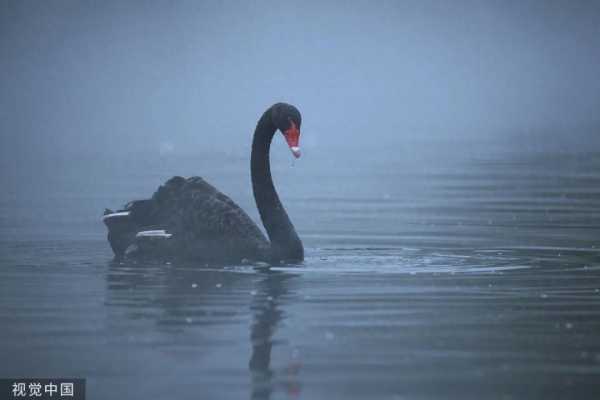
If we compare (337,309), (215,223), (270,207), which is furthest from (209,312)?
(270,207)

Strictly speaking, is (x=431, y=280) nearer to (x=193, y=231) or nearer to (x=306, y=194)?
(x=193, y=231)

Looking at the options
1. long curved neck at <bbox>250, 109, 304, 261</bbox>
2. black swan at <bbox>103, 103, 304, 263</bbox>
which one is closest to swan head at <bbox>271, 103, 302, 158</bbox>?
black swan at <bbox>103, 103, 304, 263</bbox>

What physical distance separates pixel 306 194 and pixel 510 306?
37.4ft

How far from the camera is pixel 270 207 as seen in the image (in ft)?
40.5

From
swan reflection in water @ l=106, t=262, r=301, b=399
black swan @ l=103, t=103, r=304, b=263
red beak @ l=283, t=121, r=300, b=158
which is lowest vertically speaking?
swan reflection in water @ l=106, t=262, r=301, b=399

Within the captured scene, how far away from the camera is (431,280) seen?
11.2m

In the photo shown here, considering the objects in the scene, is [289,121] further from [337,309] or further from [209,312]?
[209,312]

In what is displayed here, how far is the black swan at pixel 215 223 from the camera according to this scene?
12.0 m

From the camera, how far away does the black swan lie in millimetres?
12039

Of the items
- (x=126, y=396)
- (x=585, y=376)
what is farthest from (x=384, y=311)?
(x=126, y=396)

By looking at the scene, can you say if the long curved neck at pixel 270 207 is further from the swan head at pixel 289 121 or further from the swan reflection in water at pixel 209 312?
the swan reflection in water at pixel 209 312

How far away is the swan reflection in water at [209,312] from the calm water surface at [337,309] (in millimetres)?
18

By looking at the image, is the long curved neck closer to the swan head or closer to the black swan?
the black swan

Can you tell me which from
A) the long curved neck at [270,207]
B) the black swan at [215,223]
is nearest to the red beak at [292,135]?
the black swan at [215,223]
